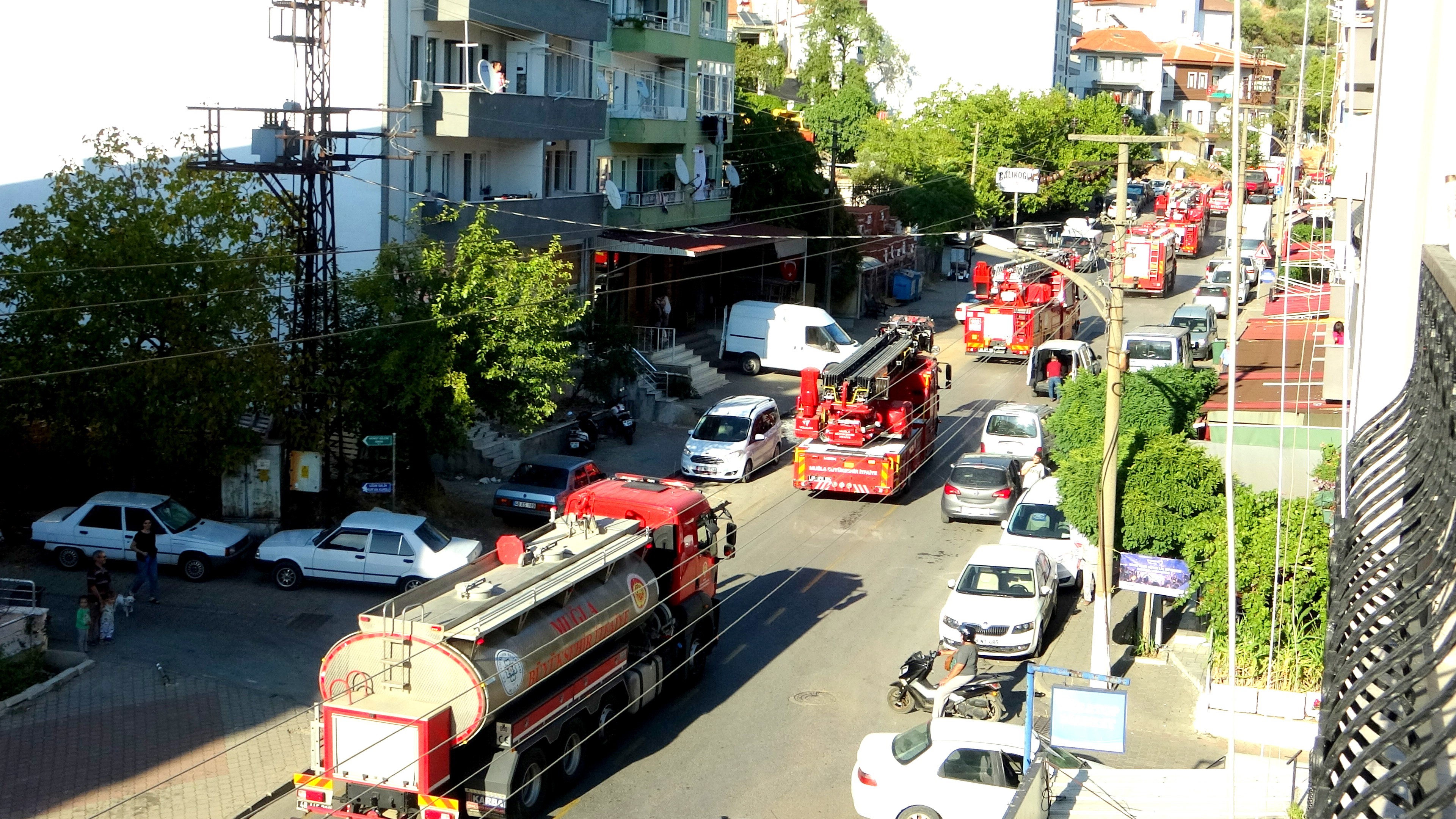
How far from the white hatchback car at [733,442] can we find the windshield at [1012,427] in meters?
5.03

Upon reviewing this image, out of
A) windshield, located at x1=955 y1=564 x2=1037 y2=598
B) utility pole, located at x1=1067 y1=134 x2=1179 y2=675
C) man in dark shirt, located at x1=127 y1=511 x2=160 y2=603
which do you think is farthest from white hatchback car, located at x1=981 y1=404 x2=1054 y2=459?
man in dark shirt, located at x1=127 y1=511 x2=160 y2=603

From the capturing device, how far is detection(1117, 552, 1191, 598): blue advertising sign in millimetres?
19078

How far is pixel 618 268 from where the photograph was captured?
4238cm

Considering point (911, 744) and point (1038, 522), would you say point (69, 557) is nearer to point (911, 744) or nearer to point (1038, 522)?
point (911, 744)

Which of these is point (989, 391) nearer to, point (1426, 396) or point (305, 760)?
point (305, 760)

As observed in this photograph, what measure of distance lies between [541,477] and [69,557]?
851cm

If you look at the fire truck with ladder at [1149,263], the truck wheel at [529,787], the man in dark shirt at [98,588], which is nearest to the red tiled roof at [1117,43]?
the fire truck with ladder at [1149,263]

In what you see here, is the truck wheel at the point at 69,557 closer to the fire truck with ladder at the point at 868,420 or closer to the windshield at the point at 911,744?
the fire truck with ladder at the point at 868,420

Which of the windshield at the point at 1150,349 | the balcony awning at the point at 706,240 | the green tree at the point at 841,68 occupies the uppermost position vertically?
the green tree at the point at 841,68

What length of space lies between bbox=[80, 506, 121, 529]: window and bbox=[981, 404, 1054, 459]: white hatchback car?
17927 mm

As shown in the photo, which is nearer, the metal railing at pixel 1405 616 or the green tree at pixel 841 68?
the metal railing at pixel 1405 616

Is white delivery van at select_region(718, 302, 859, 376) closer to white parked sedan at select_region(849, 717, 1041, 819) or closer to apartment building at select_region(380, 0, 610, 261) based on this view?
apartment building at select_region(380, 0, 610, 261)

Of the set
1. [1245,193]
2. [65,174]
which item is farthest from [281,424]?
[1245,193]

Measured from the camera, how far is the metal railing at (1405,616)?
3.44 metres
